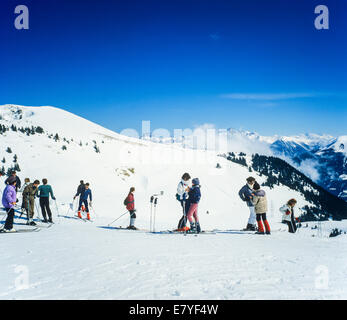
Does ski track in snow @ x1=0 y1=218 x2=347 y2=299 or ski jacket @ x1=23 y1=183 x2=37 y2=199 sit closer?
ski track in snow @ x1=0 y1=218 x2=347 y2=299

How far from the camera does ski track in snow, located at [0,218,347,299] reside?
4.50 meters

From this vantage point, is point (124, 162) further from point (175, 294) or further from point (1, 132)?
point (175, 294)

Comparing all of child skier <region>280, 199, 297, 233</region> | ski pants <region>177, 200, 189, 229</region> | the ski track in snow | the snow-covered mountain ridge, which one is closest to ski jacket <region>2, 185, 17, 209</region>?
the ski track in snow

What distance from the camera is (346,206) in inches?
3981

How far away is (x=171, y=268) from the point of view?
19.0 ft

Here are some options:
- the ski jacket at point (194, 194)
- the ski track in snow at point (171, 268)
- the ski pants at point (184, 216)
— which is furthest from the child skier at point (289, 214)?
the ski pants at point (184, 216)

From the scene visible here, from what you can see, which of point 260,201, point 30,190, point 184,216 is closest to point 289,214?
point 260,201

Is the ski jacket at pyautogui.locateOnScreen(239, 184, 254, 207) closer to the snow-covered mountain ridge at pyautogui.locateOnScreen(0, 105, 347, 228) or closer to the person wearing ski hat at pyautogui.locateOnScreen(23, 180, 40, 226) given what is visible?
the snow-covered mountain ridge at pyautogui.locateOnScreen(0, 105, 347, 228)

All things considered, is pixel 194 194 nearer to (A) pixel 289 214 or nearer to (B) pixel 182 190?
(B) pixel 182 190

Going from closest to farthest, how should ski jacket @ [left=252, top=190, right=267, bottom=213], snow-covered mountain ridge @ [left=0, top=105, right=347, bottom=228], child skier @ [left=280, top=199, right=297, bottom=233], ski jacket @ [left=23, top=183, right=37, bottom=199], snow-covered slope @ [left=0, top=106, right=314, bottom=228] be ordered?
1. ski jacket @ [left=252, top=190, right=267, bottom=213]
2. child skier @ [left=280, top=199, right=297, bottom=233]
3. ski jacket @ [left=23, top=183, right=37, bottom=199]
4. snow-covered slope @ [left=0, top=106, right=314, bottom=228]
5. snow-covered mountain ridge @ [left=0, top=105, right=347, bottom=228]

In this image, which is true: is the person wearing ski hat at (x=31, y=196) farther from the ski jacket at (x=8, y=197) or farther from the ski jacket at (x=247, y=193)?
the ski jacket at (x=247, y=193)

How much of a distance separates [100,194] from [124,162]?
402 inches

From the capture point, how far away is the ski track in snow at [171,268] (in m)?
4.50
